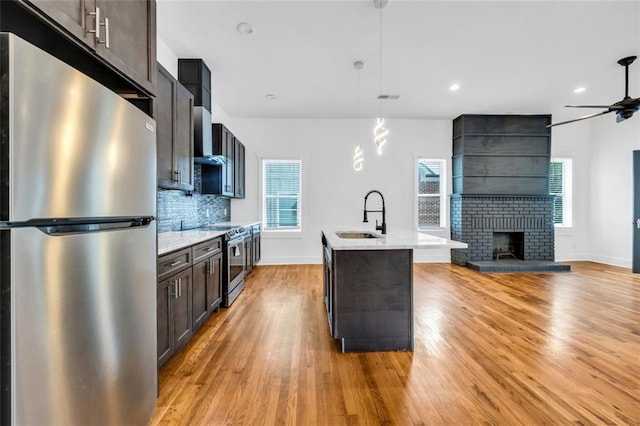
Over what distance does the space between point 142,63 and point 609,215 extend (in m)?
8.21

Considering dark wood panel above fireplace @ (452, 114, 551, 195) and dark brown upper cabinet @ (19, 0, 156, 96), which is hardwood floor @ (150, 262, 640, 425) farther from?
dark wood panel above fireplace @ (452, 114, 551, 195)

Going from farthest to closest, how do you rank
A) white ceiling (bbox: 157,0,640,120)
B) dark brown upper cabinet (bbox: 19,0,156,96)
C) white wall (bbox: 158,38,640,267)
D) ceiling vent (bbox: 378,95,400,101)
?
white wall (bbox: 158,38,640,267)
ceiling vent (bbox: 378,95,400,101)
white ceiling (bbox: 157,0,640,120)
dark brown upper cabinet (bbox: 19,0,156,96)

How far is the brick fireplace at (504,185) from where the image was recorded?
5840 mm

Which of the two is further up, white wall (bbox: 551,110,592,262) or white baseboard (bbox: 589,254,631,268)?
white wall (bbox: 551,110,592,262)

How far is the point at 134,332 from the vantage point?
1.38m

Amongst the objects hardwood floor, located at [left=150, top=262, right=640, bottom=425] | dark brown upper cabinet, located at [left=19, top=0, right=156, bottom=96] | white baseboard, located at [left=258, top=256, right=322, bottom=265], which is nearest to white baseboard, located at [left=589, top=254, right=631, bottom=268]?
hardwood floor, located at [left=150, top=262, right=640, bottom=425]

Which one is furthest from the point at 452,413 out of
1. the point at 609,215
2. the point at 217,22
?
the point at 609,215

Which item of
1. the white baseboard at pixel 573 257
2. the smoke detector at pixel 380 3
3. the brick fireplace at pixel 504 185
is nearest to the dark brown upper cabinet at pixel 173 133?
the smoke detector at pixel 380 3

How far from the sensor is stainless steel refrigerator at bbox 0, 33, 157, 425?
2.69ft

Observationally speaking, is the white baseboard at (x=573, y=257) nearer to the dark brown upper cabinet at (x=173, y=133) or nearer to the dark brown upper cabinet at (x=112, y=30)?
the dark brown upper cabinet at (x=173, y=133)

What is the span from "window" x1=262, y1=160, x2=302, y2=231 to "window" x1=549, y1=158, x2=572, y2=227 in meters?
5.53

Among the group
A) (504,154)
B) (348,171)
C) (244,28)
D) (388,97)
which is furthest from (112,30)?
(504,154)

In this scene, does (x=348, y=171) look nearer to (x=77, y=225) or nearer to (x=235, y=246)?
(x=235, y=246)

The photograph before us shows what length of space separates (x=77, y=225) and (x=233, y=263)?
2.74 m
